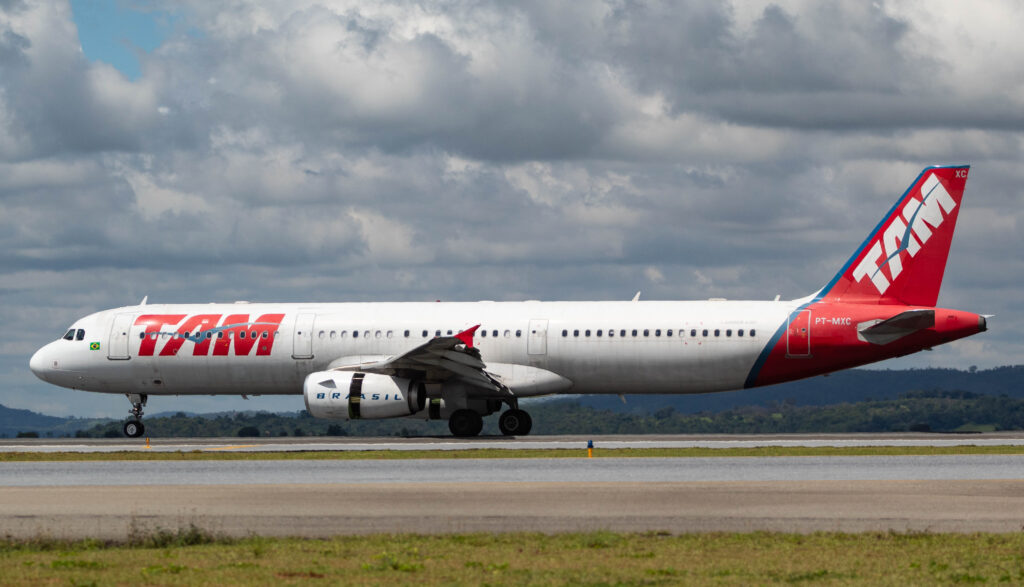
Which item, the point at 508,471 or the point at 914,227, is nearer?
the point at 508,471

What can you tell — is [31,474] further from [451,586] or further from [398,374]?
[451,586]

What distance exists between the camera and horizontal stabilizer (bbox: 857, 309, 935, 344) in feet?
142

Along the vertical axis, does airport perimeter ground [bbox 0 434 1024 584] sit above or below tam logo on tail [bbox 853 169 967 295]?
below

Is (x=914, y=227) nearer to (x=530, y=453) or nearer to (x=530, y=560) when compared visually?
(x=530, y=453)

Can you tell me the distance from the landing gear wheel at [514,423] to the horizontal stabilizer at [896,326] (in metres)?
12.2

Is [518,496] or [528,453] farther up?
[528,453]

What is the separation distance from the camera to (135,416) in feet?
169

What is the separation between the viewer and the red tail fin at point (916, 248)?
45.5m

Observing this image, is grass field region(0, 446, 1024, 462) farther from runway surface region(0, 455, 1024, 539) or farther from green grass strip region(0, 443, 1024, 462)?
runway surface region(0, 455, 1024, 539)

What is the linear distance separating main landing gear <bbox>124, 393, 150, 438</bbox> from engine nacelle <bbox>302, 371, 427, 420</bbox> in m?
10.8

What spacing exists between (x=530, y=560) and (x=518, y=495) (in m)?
7.65

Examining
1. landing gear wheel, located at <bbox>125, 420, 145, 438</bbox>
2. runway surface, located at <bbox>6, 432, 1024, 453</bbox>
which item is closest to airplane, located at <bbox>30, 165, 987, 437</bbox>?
runway surface, located at <bbox>6, 432, 1024, 453</bbox>

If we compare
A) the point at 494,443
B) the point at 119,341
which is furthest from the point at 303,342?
the point at 494,443

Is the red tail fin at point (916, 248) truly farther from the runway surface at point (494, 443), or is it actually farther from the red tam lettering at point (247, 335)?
the red tam lettering at point (247, 335)
